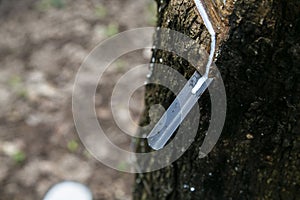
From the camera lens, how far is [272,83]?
3.89ft

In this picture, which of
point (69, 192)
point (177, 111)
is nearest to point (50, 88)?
point (69, 192)

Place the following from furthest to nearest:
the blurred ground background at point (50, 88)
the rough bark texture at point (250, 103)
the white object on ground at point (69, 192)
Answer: the blurred ground background at point (50, 88) → the white object on ground at point (69, 192) → the rough bark texture at point (250, 103)

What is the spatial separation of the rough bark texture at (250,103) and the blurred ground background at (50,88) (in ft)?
3.46

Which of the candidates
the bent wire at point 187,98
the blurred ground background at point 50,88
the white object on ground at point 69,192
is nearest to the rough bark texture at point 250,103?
the bent wire at point 187,98

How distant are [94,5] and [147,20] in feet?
1.17

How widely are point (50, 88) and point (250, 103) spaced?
5.71 feet

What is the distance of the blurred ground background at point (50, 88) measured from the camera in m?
2.44

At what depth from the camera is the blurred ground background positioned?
2438 mm

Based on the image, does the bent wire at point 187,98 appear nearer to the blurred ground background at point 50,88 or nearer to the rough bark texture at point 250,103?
the rough bark texture at point 250,103

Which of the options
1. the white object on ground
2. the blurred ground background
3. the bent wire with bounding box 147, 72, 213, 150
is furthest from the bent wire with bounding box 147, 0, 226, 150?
the blurred ground background

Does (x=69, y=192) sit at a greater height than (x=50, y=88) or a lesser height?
lesser

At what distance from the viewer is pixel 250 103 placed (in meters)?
1.22

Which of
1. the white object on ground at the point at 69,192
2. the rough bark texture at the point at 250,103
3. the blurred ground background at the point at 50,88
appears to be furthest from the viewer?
the blurred ground background at the point at 50,88

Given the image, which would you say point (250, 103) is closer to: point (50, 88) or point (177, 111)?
point (177, 111)
